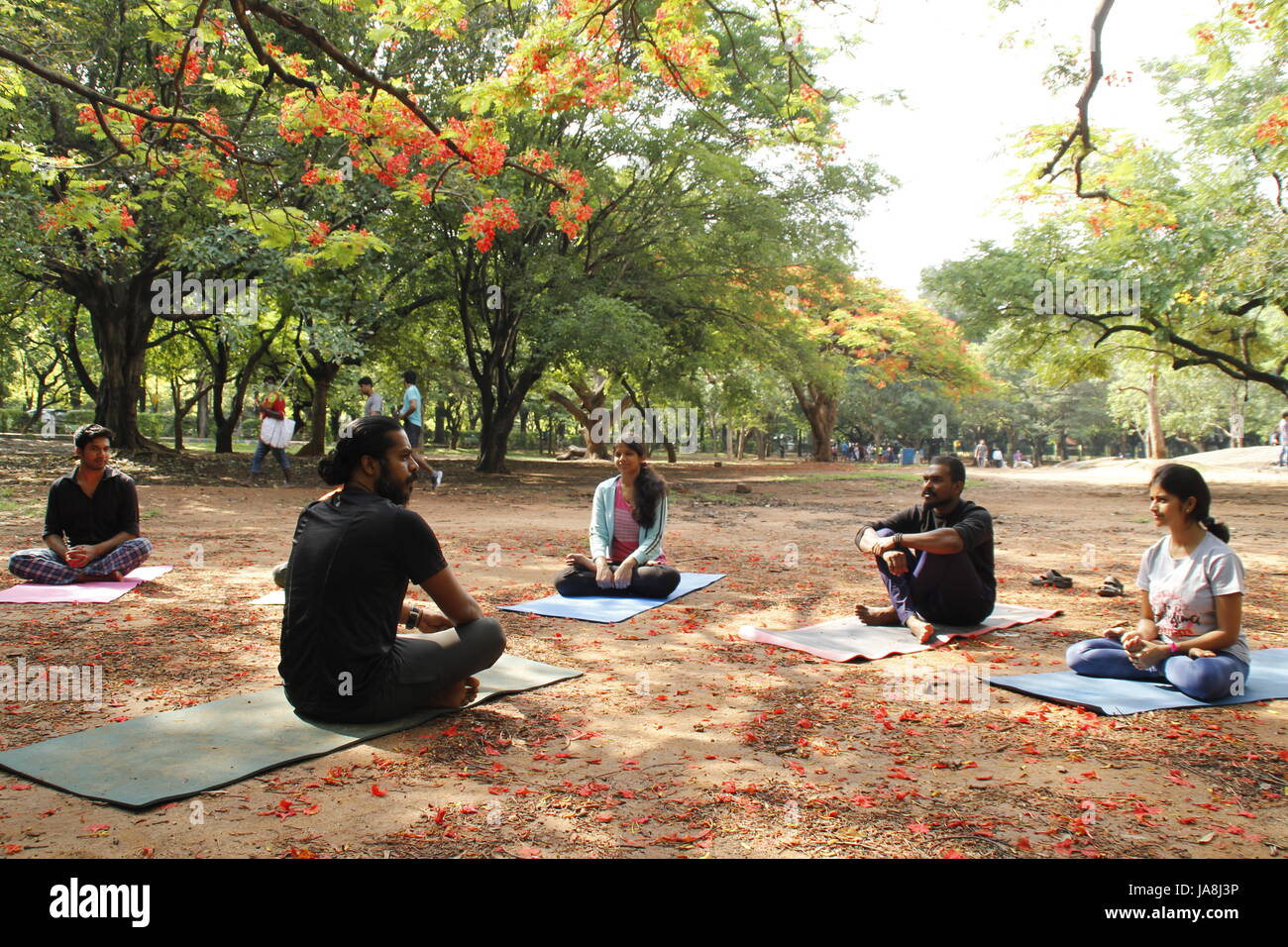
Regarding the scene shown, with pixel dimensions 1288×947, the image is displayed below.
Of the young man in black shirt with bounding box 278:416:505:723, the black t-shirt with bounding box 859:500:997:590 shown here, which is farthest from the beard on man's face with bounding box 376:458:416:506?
the black t-shirt with bounding box 859:500:997:590

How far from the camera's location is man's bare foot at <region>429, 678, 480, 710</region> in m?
4.04

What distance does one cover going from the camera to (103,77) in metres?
14.9

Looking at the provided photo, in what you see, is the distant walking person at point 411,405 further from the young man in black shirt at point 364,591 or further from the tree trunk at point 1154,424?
the tree trunk at point 1154,424

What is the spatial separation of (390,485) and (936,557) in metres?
3.59

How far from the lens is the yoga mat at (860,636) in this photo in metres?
5.37

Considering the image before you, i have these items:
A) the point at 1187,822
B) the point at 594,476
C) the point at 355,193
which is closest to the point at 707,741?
the point at 1187,822

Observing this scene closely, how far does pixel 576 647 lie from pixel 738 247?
1523 centimetres

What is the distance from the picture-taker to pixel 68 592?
6453 millimetres

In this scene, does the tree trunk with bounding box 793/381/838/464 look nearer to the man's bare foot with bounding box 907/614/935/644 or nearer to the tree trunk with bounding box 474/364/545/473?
the tree trunk with bounding box 474/364/545/473

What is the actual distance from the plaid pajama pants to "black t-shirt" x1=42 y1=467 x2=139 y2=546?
6.2 inches

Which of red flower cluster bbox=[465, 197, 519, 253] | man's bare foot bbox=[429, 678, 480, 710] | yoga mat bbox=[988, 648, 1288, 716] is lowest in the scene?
yoga mat bbox=[988, 648, 1288, 716]

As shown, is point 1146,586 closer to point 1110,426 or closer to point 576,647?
point 576,647

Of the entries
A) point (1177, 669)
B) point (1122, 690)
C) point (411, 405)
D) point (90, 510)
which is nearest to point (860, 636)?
point (1122, 690)

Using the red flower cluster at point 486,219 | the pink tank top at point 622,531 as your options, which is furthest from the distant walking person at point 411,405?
the pink tank top at point 622,531
